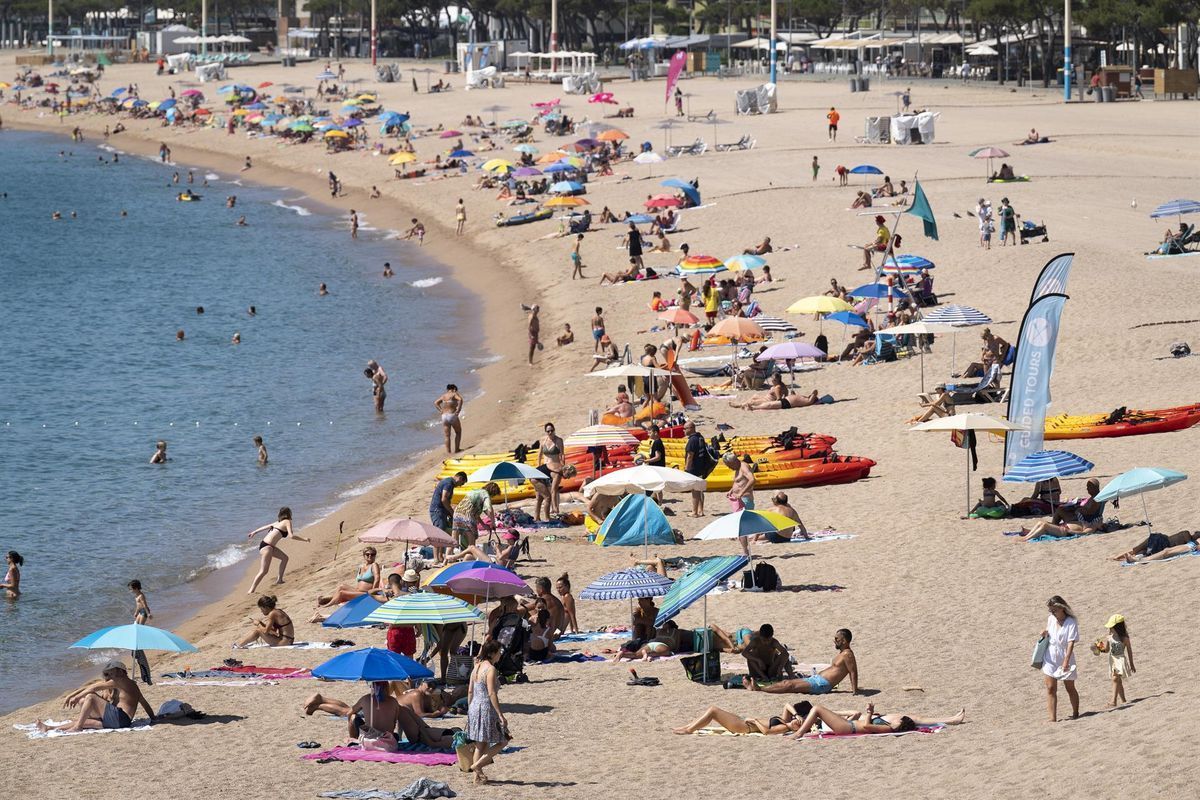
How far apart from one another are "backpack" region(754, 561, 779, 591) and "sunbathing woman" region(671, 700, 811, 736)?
14.4ft

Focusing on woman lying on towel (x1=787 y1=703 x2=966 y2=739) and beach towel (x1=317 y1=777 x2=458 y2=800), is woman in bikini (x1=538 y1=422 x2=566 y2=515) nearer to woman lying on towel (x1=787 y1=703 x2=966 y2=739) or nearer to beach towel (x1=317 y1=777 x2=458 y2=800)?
woman lying on towel (x1=787 y1=703 x2=966 y2=739)

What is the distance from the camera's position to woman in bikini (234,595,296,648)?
720 inches

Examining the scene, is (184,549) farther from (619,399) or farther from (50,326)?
(50,326)

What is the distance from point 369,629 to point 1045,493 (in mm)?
8397

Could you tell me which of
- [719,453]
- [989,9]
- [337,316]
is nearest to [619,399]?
[719,453]

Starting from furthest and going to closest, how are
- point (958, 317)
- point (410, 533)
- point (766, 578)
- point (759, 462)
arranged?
point (958, 317)
point (759, 462)
point (410, 533)
point (766, 578)

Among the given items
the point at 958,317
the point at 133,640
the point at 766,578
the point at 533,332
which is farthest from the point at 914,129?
the point at 133,640

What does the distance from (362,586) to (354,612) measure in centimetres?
320

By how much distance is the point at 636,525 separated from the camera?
18984 millimetres

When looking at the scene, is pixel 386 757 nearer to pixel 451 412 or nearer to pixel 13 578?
pixel 13 578

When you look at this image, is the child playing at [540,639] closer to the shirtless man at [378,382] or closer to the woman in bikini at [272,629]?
the woman in bikini at [272,629]

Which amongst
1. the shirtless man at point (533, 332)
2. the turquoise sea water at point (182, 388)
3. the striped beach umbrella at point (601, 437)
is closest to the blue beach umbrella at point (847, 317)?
the shirtless man at point (533, 332)

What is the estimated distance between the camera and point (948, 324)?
27828mm

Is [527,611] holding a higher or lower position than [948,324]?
lower
